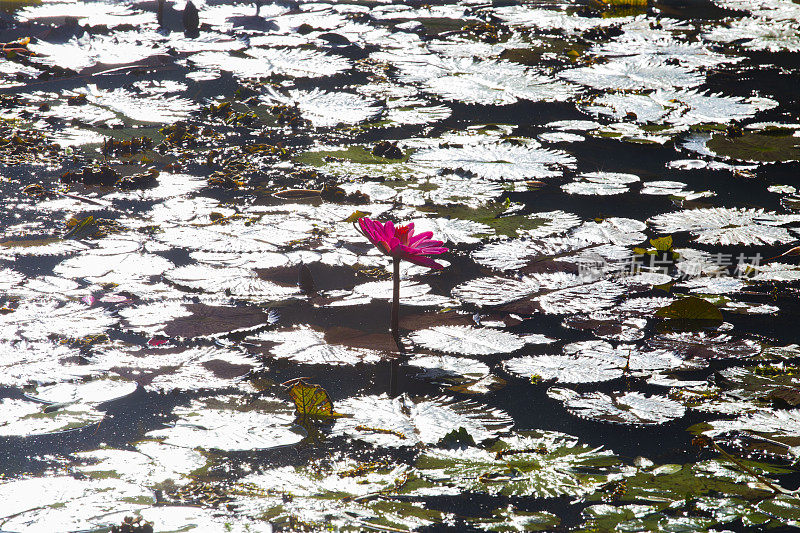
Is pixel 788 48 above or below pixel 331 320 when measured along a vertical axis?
above

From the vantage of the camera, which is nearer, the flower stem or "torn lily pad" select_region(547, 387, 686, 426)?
"torn lily pad" select_region(547, 387, 686, 426)

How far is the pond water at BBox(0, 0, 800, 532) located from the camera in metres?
1.31

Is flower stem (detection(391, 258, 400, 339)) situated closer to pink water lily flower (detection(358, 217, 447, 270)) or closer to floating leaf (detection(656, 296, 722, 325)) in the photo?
pink water lily flower (detection(358, 217, 447, 270))

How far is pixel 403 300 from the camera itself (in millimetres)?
1936

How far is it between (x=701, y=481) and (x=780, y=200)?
4.90 ft

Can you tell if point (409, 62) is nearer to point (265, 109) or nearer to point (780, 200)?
point (265, 109)

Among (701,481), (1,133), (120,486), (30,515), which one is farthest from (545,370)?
(1,133)

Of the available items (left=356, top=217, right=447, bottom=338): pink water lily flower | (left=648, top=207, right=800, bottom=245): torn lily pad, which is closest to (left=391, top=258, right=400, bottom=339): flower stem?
(left=356, top=217, right=447, bottom=338): pink water lily flower

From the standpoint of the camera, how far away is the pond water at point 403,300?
1.31 m

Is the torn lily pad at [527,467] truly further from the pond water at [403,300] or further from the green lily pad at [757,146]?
the green lily pad at [757,146]

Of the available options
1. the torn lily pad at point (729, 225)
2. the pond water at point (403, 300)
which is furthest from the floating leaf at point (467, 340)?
the torn lily pad at point (729, 225)

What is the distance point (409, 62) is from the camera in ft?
13.5

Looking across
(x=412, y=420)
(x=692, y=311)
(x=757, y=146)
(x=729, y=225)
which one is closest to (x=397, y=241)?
(x=412, y=420)

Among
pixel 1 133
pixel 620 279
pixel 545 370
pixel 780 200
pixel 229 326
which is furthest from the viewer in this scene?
pixel 1 133
